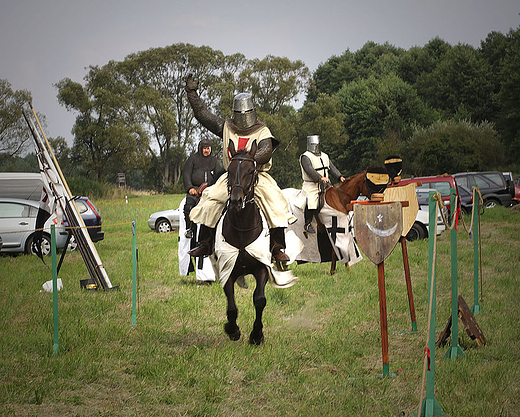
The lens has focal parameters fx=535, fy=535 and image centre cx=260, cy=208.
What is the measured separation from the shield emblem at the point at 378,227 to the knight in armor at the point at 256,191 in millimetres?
1400

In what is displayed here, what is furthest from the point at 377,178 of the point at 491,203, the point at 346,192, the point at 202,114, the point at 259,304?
the point at 491,203

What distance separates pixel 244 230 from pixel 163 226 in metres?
15.9

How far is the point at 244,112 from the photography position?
21.1 ft

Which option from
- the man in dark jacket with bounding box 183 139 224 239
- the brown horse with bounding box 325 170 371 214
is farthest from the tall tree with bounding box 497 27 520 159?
the man in dark jacket with bounding box 183 139 224 239

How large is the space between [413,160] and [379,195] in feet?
129

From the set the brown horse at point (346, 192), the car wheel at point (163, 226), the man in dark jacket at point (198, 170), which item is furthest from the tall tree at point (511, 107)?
A: the man in dark jacket at point (198, 170)

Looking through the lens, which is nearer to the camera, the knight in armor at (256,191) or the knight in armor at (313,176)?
the knight in armor at (256,191)

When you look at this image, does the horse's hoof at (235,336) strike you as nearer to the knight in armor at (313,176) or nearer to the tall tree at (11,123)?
the knight in armor at (313,176)

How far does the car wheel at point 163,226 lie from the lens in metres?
21.5

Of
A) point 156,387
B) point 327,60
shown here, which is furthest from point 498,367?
point 327,60

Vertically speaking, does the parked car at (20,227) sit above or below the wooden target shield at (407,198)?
below

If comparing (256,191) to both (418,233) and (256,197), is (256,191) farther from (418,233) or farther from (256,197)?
(418,233)

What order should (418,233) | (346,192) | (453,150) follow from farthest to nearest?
1. (453,150)
2. (418,233)
3. (346,192)

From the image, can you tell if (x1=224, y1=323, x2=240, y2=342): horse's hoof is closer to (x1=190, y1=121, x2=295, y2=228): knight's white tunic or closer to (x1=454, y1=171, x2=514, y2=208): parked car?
(x1=190, y1=121, x2=295, y2=228): knight's white tunic
